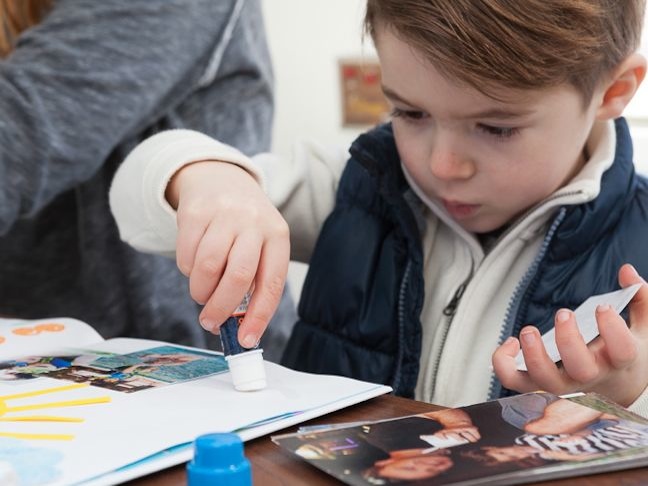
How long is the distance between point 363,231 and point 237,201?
0.27m

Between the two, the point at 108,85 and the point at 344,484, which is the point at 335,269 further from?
the point at 344,484

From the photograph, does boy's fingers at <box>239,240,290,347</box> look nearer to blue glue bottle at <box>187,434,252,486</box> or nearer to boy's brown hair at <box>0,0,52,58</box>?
blue glue bottle at <box>187,434,252,486</box>

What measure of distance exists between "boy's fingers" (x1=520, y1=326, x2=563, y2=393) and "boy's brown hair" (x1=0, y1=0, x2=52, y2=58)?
86 centimetres

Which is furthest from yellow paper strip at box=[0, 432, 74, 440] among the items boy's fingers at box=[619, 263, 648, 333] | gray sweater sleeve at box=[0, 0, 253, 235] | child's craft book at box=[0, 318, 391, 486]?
gray sweater sleeve at box=[0, 0, 253, 235]

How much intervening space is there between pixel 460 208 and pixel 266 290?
28 cm

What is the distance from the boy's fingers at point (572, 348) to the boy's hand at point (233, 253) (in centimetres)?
19

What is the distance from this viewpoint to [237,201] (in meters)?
0.70

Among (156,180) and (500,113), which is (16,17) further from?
(500,113)

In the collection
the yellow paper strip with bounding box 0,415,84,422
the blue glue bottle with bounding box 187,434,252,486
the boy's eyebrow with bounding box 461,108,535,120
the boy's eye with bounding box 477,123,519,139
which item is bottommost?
the yellow paper strip with bounding box 0,415,84,422

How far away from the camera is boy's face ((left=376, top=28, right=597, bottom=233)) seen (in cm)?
78

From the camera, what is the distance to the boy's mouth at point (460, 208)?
86 cm

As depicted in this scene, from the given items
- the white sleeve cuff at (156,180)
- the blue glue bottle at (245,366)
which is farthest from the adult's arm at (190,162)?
the blue glue bottle at (245,366)

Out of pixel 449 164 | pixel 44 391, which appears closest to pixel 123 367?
pixel 44 391

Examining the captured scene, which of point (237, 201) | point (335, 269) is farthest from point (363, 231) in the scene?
point (237, 201)
